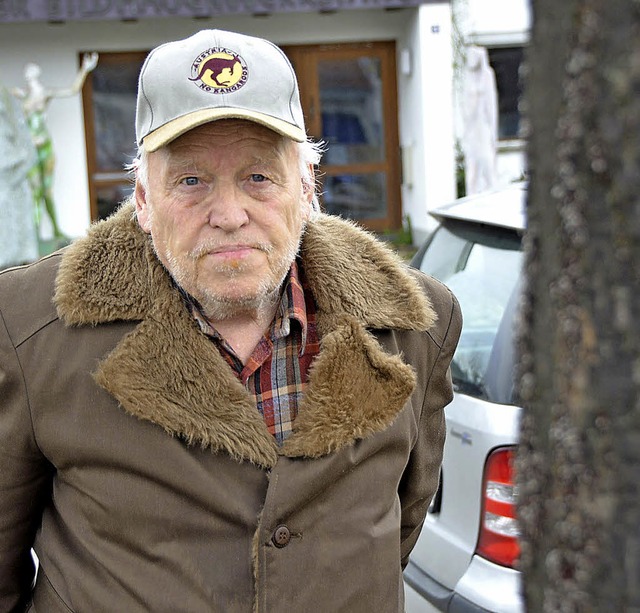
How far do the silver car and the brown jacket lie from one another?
84cm

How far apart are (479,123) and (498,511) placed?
10600mm

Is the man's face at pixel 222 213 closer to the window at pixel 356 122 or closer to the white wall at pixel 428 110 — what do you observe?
the white wall at pixel 428 110

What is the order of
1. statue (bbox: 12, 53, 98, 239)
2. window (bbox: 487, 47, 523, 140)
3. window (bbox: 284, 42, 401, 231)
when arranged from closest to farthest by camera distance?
statue (bbox: 12, 53, 98, 239), window (bbox: 284, 42, 401, 231), window (bbox: 487, 47, 523, 140)

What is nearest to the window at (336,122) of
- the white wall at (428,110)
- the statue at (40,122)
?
the white wall at (428,110)

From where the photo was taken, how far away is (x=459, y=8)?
16.1 meters

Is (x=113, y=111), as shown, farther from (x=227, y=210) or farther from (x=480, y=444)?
(x=227, y=210)

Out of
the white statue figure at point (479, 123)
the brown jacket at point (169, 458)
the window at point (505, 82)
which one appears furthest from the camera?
the window at point (505, 82)

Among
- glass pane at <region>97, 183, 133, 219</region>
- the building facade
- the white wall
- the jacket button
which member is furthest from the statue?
the jacket button

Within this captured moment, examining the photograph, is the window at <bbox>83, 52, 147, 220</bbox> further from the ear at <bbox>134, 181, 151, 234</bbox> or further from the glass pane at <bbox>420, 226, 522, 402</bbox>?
the ear at <bbox>134, 181, 151, 234</bbox>

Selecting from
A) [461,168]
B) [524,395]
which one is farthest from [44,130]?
[524,395]

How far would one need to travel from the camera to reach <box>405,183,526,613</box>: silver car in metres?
2.82

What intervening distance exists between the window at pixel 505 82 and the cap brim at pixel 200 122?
1473 cm

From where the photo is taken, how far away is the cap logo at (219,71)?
6.15ft

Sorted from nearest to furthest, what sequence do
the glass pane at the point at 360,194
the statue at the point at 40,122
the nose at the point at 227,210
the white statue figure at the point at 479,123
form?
the nose at the point at 227,210 → the white statue figure at the point at 479,123 → the statue at the point at 40,122 → the glass pane at the point at 360,194
